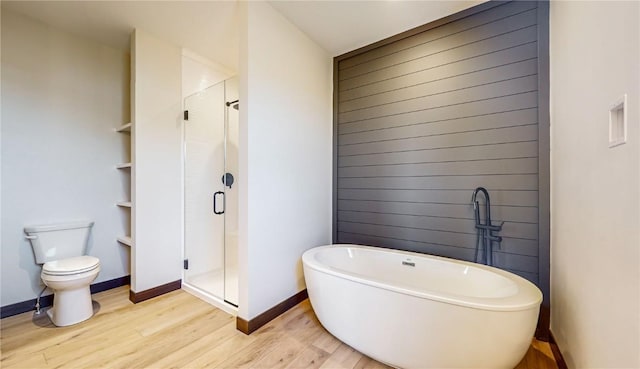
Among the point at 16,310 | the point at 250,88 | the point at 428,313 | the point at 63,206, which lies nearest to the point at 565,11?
the point at 428,313

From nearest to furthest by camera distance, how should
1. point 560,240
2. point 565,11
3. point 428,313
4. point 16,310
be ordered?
point 428,313, point 565,11, point 560,240, point 16,310

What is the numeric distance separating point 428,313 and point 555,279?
40.7 inches

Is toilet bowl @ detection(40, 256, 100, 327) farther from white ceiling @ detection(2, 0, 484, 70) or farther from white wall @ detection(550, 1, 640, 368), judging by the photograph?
white wall @ detection(550, 1, 640, 368)

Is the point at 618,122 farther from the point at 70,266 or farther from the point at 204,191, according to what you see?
the point at 70,266

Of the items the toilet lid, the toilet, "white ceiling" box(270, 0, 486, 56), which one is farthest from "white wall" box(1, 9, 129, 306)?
"white ceiling" box(270, 0, 486, 56)

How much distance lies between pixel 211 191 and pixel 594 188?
2.82 m

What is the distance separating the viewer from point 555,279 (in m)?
1.58

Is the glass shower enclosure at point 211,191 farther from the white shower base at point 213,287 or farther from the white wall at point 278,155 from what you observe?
the white wall at point 278,155

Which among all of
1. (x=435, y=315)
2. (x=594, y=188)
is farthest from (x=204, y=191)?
(x=594, y=188)

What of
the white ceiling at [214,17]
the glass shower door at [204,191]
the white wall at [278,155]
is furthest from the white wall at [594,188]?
the glass shower door at [204,191]

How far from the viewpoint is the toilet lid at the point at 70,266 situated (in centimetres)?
179

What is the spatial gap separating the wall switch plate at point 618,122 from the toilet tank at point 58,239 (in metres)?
3.49

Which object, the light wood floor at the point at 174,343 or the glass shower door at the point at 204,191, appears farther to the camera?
the glass shower door at the point at 204,191

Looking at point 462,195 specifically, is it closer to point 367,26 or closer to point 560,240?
point 560,240
